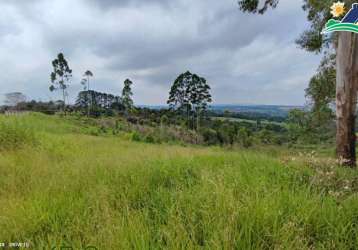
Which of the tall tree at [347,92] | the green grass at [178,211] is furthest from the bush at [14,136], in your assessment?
the tall tree at [347,92]

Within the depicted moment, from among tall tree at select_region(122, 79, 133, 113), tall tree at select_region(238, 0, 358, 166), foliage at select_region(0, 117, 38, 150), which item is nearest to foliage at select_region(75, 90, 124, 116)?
tall tree at select_region(122, 79, 133, 113)

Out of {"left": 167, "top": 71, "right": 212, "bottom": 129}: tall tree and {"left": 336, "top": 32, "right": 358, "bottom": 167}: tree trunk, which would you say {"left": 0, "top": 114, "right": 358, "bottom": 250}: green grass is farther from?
{"left": 167, "top": 71, "right": 212, "bottom": 129}: tall tree

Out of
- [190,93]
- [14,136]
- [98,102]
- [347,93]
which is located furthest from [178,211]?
[98,102]

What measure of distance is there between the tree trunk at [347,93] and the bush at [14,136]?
7221mm

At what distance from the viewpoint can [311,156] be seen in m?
4.07

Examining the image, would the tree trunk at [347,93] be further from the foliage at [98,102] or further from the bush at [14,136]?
the foliage at [98,102]

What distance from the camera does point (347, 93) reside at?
5.11 metres

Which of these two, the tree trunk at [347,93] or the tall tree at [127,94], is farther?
the tall tree at [127,94]

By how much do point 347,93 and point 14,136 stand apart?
7880mm

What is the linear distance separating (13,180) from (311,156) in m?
4.42

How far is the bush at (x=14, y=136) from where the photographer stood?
20.8 ft

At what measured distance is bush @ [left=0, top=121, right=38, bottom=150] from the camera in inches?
250

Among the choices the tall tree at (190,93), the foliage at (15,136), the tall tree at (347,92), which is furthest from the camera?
the tall tree at (190,93)

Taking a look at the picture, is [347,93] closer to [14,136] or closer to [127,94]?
[14,136]
